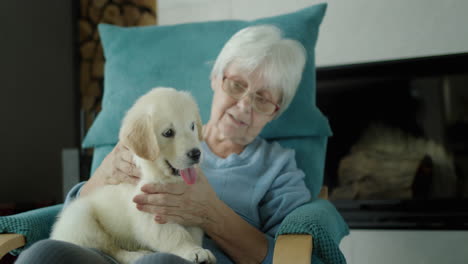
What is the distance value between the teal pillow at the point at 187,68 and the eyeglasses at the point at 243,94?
0.14m

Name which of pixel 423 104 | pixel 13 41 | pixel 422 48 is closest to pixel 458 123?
pixel 423 104

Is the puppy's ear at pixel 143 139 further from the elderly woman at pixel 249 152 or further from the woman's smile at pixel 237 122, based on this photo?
the woman's smile at pixel 237 122

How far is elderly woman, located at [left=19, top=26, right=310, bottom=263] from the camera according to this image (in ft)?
3.94

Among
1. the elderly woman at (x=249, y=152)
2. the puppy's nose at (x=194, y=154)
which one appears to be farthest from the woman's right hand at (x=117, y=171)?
the puppy's nose at (x=194, y=154)

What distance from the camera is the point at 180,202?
1.07 metres

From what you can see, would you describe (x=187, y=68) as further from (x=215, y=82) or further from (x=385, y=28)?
(x=385, y=28)

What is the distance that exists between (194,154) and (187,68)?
0.73m

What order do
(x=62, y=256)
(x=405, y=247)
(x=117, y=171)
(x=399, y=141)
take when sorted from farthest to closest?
(x=399, y=141)
(x=405, y=247)
(x=117, y=171)
(x=62, y=256)

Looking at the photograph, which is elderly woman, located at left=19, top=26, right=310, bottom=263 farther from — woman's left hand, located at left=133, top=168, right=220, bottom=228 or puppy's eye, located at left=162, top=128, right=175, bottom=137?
puppy's eye, located at left=162, top=128, right=175, bottom=137

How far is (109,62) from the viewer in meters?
1.71

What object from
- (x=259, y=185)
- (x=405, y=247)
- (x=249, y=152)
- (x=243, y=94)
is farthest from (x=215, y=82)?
(x=405, y=247)

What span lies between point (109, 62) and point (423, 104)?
1471mm

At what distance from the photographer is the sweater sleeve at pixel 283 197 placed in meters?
1.30

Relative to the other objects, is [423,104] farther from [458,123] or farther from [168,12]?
[168,12]
